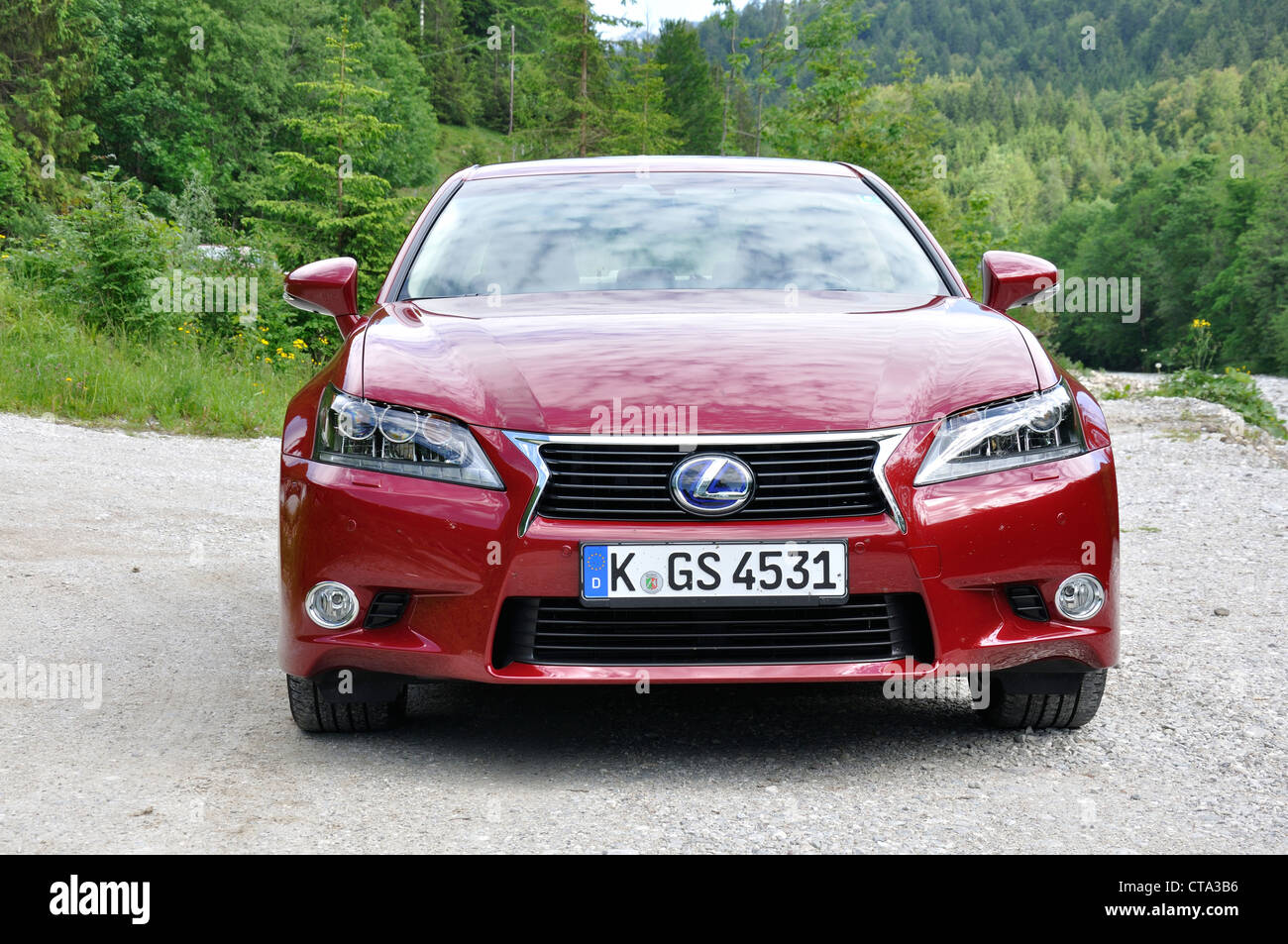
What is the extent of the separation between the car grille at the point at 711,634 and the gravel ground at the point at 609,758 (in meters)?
0.30

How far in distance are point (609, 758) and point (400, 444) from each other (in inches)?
37.1

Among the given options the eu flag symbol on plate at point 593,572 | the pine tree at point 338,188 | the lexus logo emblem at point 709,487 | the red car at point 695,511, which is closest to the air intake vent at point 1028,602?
the red car at point 695,511

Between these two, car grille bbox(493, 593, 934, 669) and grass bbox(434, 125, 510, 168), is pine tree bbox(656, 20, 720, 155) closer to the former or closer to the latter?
grass bbox(434, 125, 510, 168)

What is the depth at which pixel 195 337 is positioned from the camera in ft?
46.0

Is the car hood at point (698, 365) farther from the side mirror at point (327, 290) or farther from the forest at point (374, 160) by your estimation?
the forest at point (374, 160)

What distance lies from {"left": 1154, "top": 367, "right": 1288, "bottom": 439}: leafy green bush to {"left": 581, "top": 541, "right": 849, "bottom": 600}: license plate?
46.1 ft

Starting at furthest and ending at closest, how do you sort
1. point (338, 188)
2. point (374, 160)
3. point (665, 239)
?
point (374, 160) < point (338, 188) < point (665, 239)

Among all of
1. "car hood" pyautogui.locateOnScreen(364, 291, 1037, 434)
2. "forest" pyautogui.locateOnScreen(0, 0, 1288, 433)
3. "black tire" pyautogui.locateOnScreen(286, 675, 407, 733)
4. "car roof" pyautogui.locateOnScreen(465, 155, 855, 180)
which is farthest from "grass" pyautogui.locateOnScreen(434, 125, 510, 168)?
"black tire" pyautogui.locateOnScreen(286, 675, 407, 733)

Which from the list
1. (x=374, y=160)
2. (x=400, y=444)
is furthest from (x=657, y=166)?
(x=374, y=160)

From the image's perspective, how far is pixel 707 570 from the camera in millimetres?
3111

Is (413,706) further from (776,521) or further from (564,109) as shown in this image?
(564,109)

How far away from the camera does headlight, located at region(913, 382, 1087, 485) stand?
10.7 ft

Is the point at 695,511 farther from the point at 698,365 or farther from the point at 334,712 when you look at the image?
the point at 334,712
